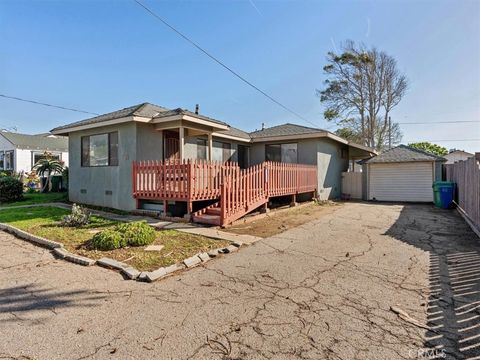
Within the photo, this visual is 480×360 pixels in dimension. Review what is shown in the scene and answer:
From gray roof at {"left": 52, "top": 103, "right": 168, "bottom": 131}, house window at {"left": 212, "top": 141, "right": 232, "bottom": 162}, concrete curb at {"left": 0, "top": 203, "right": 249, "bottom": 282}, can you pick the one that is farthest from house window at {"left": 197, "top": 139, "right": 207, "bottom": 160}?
concrete curb at {"left": 0, "top": 203, "right": 249, "bottom": 282}

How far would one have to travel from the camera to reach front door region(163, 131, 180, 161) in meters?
10.9

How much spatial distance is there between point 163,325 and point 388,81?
3044 cm

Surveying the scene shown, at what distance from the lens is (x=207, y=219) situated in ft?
25.7

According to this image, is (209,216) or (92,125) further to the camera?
(92,125)

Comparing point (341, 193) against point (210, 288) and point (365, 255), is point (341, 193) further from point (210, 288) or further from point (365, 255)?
point (210, 288)

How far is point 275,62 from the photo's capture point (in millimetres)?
14312

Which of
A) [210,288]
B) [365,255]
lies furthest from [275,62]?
[210,288]

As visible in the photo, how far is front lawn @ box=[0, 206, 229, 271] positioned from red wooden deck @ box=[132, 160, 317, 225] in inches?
57.0

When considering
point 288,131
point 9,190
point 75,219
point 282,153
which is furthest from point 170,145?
point 9,190

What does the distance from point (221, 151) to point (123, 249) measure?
9.01 meters

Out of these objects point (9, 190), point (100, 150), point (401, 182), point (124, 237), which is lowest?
point (124, 237)

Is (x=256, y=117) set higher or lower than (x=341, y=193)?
higher

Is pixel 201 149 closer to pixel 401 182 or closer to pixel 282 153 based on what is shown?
pixel 282 153

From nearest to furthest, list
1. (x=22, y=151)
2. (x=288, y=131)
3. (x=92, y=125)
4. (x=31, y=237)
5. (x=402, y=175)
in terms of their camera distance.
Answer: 1. (x=31, y=237)
2. (x=92, y=125)
3. (x=288, y=131)
4. (x=402, y=175)
5. (x=22, y=151)
